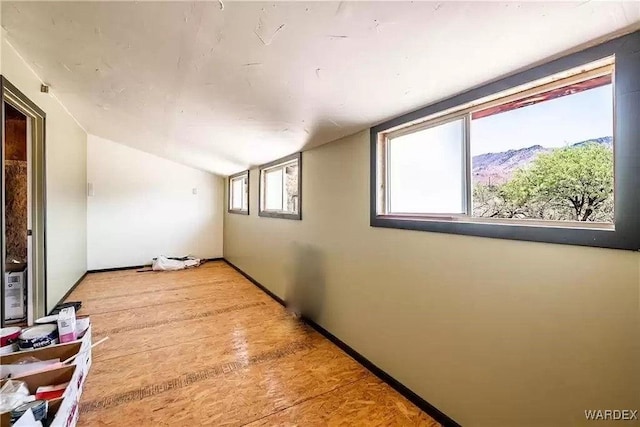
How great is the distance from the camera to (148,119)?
297 centimetres

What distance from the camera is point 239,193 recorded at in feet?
18.2

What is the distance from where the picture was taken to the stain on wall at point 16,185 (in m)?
2.90

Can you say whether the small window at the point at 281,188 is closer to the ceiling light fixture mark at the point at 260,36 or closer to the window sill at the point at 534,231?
the window sill at the point at 534,231

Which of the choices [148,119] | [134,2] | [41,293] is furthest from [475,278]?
[41,293]

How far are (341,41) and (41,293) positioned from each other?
139 inches

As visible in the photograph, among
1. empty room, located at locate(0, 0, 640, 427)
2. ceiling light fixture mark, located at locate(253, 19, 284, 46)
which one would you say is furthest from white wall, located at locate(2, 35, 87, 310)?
ceiling light fixture mark, located at locate(253, 19, 284, 46)

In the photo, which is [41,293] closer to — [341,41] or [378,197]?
[378,197]

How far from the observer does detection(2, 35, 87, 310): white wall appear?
7.11 feet

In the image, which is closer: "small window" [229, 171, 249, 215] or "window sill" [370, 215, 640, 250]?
"window sill" [370, 215, 640, 250]

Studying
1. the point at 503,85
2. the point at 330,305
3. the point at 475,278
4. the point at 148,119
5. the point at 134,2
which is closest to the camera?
the point at 134,2

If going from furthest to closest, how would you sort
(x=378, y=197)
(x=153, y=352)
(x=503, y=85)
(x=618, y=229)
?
(x=153, y=352) → (x=378, y=197) → (x=503, y=85) → (x=618, y=229)

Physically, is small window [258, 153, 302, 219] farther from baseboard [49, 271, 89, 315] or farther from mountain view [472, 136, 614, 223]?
baseboard [49, 271, 89, 315]

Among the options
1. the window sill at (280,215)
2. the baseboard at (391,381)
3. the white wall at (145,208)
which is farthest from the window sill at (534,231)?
the white wall at (145,208)

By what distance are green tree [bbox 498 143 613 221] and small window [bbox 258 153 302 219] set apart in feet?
7.09
